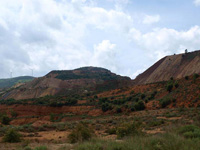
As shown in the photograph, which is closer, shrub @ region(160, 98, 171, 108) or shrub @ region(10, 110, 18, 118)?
shrub @ region(160, 98, 171, 108)

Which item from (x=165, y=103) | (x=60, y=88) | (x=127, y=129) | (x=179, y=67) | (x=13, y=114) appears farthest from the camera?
(x=60, y=88)

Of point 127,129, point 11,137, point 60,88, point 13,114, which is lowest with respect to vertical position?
point 13,114

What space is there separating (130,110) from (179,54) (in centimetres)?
5642

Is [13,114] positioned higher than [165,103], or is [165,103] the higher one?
[165,103]

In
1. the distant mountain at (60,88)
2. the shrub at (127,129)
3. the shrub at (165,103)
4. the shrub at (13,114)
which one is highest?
→ the distant mountain at (60,88)

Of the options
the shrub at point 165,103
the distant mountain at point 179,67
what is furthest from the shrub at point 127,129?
the distant mountain at point 179,67

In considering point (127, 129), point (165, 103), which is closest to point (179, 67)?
point (165, 103)

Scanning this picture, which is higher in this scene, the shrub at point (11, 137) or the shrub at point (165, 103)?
the shrub at point (165, 103)

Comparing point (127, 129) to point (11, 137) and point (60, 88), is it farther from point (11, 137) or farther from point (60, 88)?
point (60, 88)

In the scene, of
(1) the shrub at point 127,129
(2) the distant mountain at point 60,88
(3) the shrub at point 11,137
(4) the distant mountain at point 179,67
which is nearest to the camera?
(1) the shrub at point 127,129

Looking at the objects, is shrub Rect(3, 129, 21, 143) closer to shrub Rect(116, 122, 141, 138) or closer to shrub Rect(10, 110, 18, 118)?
shrub Rect(116, 122, 141, 138)

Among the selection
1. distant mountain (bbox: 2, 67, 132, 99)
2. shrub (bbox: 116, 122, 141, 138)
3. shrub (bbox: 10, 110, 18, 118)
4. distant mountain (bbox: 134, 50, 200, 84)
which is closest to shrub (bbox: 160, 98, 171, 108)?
shrub (bbox: 116, 122, 141, 138)

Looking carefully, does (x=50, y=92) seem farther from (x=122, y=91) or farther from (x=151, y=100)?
(x=151, y=100)

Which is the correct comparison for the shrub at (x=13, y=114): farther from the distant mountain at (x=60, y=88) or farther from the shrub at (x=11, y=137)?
the shrub at (x=11, y=137)
